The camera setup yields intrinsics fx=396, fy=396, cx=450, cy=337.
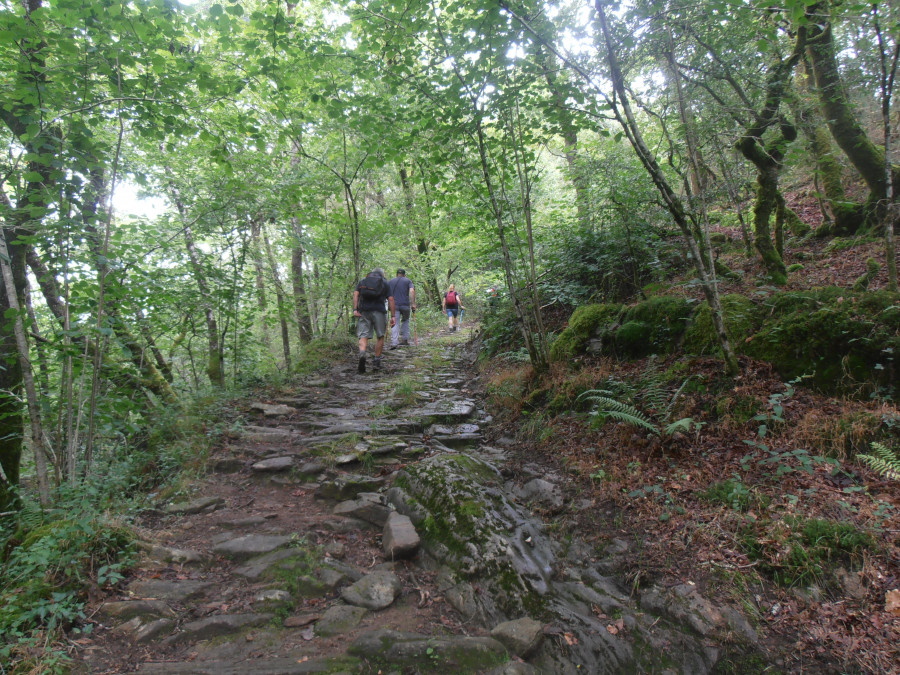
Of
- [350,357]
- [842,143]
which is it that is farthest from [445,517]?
[842,143]

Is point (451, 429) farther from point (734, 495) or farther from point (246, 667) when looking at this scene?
point (246, 667)

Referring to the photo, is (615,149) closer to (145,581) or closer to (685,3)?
(685,3)

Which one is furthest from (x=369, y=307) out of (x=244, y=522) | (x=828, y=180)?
(x=828, y=180)

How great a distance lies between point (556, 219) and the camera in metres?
10.2

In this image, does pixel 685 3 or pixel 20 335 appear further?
pixel 685 3

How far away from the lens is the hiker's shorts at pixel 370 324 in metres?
9.78

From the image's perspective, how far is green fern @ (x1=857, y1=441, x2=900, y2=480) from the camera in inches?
118

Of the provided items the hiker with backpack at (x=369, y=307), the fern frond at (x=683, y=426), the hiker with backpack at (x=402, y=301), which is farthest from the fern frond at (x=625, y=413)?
the hiker with backpack at (x=402, y=301)

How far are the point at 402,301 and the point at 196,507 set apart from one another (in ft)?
30.0

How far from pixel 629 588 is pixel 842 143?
9.08 meters

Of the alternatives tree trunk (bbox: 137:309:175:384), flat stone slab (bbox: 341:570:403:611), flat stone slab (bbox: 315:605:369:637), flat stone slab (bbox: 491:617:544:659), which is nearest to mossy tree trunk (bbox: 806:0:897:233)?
flat stone slab (bbox: 491:617:544:659)

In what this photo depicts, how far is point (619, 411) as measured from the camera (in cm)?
471

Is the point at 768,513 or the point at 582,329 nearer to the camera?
the point at 768,513

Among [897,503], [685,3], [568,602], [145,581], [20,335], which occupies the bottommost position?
[568,602]
